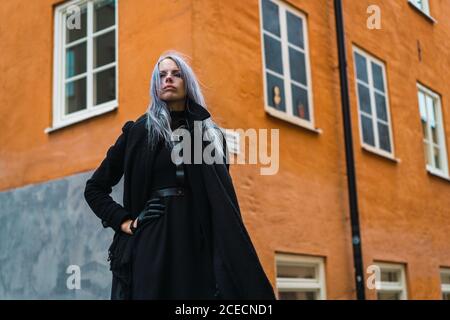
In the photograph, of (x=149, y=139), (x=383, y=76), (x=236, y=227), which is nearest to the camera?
(x=236, y=227)

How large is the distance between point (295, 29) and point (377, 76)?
251 cm

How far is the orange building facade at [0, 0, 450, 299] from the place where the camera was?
8.21m

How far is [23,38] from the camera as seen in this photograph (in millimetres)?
9945

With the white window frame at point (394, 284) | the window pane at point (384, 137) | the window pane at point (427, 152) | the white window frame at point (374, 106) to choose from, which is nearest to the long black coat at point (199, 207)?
the white window frame at point (394, 284)

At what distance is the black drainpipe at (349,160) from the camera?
9.60 meters

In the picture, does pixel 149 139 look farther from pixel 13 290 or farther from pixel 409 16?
pixel 409 16

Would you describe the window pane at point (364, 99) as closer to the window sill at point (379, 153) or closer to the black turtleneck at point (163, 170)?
the window sill at point (379, 153)

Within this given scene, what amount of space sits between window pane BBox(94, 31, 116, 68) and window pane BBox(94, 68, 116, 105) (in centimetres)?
14

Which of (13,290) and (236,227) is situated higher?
(13,290)

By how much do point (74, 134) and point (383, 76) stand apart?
18.0 ft

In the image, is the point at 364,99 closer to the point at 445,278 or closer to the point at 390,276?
the point at 390,276

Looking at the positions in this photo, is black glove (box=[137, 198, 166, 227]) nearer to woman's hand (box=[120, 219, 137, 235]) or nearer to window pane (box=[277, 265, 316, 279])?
woman's hand (box=[120, 219, 137, 235])
